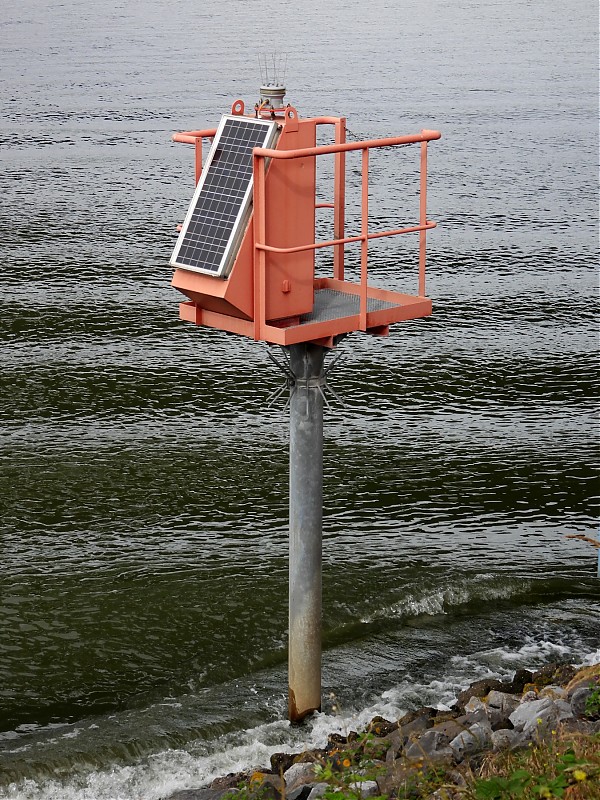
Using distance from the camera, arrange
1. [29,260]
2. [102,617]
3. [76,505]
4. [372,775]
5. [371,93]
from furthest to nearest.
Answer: [371,93] < [29,260] < [76,505] < [102,617] < [372,775]

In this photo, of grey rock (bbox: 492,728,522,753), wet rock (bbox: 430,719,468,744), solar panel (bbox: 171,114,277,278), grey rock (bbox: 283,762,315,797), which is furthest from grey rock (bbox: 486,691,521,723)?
solar panel (bbox: 171,114,277,278)

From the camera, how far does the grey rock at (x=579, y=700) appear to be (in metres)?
8.61

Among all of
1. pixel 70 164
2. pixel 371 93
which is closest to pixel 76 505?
pixel 70 164

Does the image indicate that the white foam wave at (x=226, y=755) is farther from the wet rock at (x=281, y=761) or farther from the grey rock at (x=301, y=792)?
the grey rock at (x=301, y=792)

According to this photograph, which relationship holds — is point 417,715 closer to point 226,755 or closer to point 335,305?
point 226,755

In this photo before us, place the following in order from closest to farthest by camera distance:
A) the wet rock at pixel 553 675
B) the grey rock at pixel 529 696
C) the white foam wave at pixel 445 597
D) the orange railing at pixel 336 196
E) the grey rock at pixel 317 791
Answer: the grey rock at pixel 317 791, the orange railing at pixel 336 196, the grey rock at pixel 529 696, the wet rock at pixel 553 675, the white foam wave at pixel 445 597

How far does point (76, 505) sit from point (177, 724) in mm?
4257

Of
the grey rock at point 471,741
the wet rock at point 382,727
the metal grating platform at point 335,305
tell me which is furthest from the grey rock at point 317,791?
the metal grating platform at point 335,305

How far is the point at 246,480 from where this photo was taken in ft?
48.1

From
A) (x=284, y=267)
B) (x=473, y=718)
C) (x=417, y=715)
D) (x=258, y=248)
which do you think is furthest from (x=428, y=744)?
(x=258, y=248)

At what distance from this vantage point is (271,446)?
51.0ft

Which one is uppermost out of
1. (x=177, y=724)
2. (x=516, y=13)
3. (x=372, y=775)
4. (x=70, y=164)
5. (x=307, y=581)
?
(x=516, y=13)

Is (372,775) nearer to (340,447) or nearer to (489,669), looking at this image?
(489,669)

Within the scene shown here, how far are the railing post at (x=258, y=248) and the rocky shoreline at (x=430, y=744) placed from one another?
2897 millimetres
